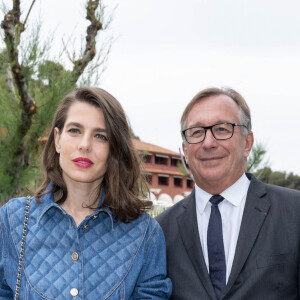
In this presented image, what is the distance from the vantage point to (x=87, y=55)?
23.3 feet

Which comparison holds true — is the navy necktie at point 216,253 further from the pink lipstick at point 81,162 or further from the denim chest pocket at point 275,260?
the pink lipstick at point 81,162

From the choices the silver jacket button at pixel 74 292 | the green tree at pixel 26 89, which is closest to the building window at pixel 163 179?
the green tree at pixel 26 89

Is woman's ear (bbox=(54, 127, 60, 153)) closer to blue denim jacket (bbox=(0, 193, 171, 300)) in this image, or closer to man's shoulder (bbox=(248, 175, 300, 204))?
blue denim jacket (bbox=(0, 193, 171, 300))

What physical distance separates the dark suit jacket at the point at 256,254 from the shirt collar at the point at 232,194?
5 centimetres

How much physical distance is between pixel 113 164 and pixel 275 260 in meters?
0.96

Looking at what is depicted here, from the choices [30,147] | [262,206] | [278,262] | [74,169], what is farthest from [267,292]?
[30,147]

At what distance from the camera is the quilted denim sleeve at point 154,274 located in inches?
86.3

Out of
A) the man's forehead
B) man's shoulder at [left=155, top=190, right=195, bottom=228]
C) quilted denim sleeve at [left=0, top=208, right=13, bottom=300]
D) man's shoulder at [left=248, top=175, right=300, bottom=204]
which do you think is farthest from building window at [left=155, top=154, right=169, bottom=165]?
quilted denim sleeve at [left=0, top=208, right=13, bottom=300]

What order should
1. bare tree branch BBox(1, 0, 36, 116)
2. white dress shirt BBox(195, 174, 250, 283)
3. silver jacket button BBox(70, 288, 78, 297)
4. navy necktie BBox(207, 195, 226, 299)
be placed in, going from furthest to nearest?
1. bare tree branch BBox(1, 0, 36, 116)
2. white dress shirt BBox(195, 174, 250, 283)
3. navy necktie BBox(207, 195, 226, 299)
4. silver jacket button BBox(70, 288, 78, 297)

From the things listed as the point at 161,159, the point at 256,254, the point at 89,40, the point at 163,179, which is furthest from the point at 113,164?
the point at 161,159

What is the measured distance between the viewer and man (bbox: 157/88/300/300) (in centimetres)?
235

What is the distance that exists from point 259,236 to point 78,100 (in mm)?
1181

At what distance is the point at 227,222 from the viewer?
2.55 meters

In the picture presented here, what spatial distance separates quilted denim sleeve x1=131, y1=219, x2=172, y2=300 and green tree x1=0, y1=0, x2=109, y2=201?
4.28 metres
